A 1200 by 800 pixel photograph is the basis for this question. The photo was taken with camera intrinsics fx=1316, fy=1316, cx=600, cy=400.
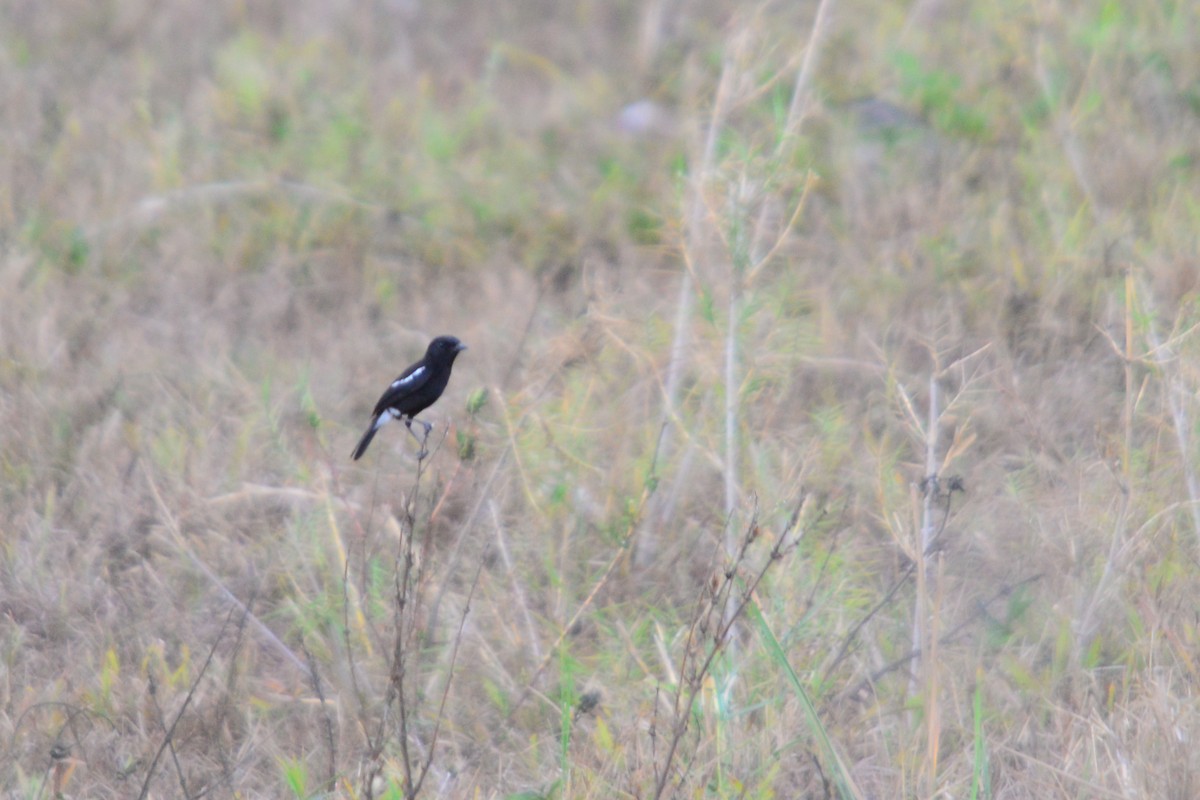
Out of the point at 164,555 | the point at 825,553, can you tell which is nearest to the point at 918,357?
the point at 825,553

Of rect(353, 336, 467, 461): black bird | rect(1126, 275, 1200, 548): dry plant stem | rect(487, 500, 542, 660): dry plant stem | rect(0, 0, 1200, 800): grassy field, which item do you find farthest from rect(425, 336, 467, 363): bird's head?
rect(1126, 275, 1200, 548): dry plant stem

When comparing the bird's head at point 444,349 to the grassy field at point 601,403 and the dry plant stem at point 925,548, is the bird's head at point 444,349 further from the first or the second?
the dry plant stem at point 925,548

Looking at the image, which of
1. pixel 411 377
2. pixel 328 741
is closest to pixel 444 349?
pixel 411 377

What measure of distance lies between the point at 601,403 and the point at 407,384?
84 centimetres

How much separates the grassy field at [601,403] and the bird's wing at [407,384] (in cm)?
25

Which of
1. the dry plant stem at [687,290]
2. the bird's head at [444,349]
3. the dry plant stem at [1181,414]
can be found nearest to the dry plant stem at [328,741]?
the bird's head at [444,349]

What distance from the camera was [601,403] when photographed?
13.7 feet

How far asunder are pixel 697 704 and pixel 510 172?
3.41 meters

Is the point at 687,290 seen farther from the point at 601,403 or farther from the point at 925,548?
the point at 925,548

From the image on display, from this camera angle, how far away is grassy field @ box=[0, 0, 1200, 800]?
9.66 feet

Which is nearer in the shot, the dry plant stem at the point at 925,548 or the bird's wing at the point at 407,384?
the dry plant stem at the point at 925,548

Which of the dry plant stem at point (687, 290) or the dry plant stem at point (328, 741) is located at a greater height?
the dry plant stem at point (687, 290)

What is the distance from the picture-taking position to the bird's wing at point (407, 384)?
3496 millimetres

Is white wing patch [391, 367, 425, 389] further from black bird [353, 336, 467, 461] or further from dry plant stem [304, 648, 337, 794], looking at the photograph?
dry plant stem [304, 648, 337, 794]
